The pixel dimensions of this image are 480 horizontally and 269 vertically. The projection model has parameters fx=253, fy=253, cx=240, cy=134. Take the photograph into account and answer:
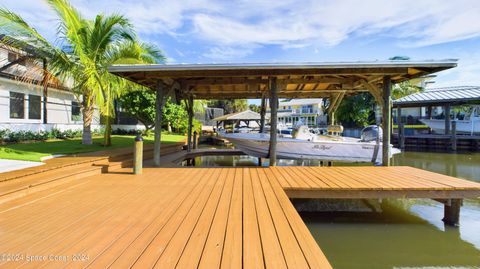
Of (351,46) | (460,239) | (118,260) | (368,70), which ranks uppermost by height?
(351,46)

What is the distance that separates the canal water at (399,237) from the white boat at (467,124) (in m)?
20.3

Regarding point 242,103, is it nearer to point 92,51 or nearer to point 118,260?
point 92,51

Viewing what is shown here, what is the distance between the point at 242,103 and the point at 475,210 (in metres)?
41.0

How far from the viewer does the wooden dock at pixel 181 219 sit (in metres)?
2.14

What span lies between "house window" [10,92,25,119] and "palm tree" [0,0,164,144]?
13.4 feet

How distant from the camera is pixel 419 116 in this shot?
31.2 meters

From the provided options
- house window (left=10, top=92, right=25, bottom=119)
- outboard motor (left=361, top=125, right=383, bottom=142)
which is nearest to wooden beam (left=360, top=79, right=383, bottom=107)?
outboard motor (left=361, top=125, right=383, bottom=142)

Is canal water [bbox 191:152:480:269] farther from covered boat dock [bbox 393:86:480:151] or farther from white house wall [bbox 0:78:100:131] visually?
covered boat dock [bbox 393:86:480:151]

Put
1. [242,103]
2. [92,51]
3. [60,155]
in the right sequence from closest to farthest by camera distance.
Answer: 1. [60,155]
2. [92,51]
3. [242,103]

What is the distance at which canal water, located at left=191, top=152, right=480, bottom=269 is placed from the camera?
395 cm

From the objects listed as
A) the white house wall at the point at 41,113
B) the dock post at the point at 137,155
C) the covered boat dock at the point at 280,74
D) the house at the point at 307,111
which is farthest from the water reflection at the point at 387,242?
the house at the point at 307,111

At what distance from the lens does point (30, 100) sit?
11461 millimetres

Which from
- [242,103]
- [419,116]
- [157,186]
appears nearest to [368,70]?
[157,186]

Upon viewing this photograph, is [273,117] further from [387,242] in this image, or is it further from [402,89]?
[402,89]
